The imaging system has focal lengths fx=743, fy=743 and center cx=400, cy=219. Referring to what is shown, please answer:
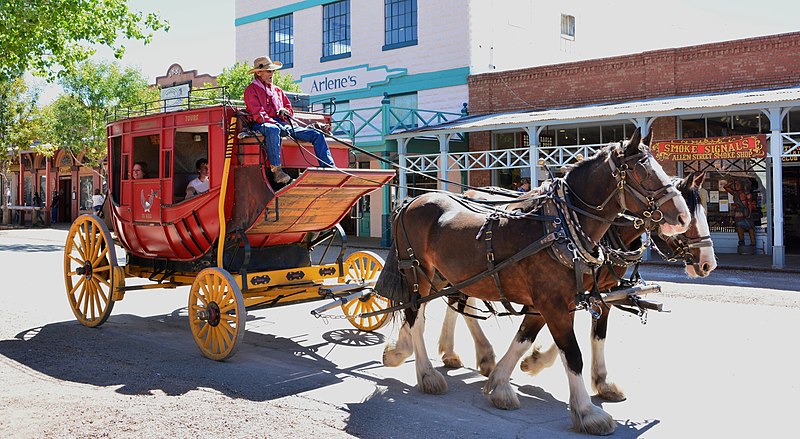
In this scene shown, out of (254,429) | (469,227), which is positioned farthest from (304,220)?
(254,429)

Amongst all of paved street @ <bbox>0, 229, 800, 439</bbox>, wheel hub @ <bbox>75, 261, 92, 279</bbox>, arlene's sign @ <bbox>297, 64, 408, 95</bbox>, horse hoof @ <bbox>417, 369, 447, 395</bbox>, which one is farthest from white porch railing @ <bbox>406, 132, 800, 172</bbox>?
horse hoof @ <bbox>417, 369, 447, 395</bbox>

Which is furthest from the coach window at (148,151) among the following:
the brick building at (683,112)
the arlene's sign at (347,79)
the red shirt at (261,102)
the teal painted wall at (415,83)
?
the arlene's sign at (347,79)

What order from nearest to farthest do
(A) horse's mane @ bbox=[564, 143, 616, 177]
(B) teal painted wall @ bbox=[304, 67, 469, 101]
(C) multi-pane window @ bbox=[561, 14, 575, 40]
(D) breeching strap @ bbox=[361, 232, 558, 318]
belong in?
(D) breeching strap @ bbox=[361, 232, 558, 318] < (A) horse's mane @ bbox=[564, 143, 616, 177] < (B) teal painted wall @ bbox=[304, 67, 469, 101] < (C) multi-pane window @ bbox=[561, 14, 575, 40]

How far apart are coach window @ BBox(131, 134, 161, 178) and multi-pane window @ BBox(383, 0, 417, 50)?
17.1 m

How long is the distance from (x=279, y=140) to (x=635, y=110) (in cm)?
1171

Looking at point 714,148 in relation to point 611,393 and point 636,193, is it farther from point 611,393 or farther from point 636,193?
point 636,193

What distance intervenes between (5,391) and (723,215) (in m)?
18.1

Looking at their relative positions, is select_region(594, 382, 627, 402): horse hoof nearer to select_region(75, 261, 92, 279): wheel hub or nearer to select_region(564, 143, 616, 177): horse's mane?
select_region(564, 143, 616, 177): horse's mane

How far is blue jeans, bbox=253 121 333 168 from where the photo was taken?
7.77 m

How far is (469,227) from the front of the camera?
639 centimetres

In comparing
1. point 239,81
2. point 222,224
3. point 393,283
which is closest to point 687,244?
point 393,283

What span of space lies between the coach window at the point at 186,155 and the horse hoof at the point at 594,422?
5981 millimetres

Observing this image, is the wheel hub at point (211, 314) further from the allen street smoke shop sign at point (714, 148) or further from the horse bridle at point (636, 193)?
the allen street smoke shop sign at point (714, 148)

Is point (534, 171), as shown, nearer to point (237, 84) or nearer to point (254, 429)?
point (237, 84)
